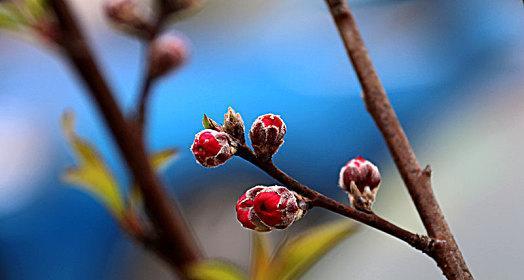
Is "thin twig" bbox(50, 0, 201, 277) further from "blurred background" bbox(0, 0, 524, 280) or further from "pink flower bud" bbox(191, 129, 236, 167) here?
"blurred background" bbox(0, 0, 524, 280)

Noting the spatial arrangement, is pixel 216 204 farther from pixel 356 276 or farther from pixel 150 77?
pixel 150 77

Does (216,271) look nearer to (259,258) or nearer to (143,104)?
(259,258)

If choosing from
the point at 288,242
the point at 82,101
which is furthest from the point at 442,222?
the point at 82,101

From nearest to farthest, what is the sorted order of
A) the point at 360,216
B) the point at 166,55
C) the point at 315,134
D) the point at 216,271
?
the point at 360,216 → the point at 216,271 → the point at 166,55 → the point at 315,134

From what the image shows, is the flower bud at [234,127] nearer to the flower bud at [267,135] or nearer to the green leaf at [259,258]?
the flower bud at [267,135]

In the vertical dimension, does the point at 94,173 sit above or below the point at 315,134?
above

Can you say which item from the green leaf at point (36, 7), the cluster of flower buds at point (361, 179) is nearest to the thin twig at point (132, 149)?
the green leaf at point (36, 7)

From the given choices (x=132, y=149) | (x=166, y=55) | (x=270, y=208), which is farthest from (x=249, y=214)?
(x=166, y=55)
